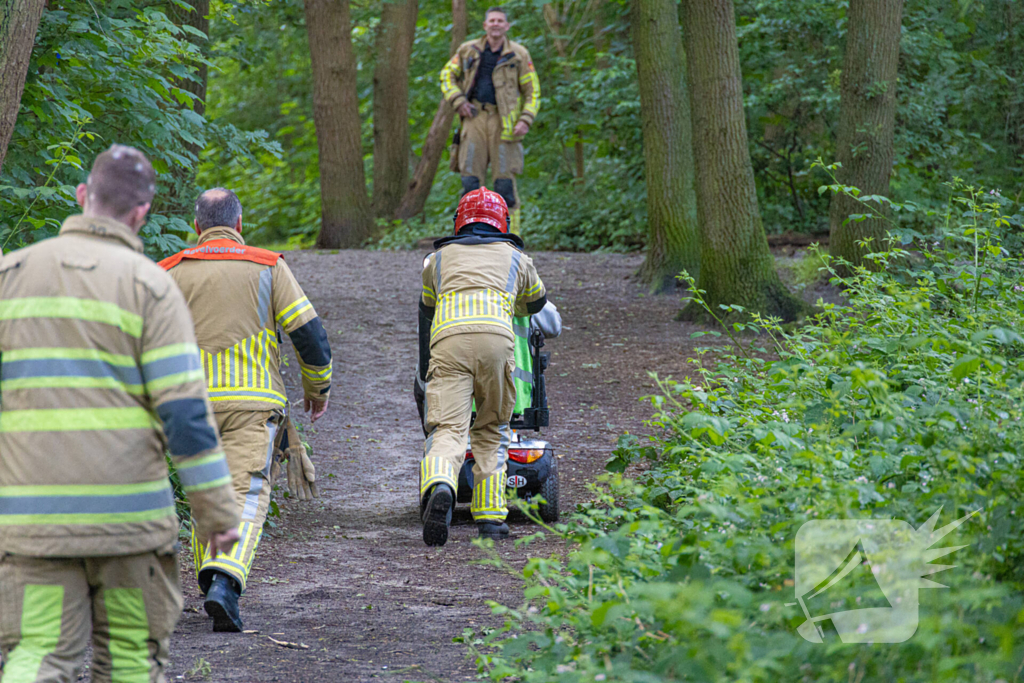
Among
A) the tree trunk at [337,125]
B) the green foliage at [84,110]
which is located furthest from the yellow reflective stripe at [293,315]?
the tree trunk at [337,125]

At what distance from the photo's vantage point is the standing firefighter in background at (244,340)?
467 centimetres

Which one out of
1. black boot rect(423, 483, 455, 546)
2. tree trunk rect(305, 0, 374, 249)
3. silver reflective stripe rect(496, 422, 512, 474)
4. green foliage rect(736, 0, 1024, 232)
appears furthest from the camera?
tree trunk rect(305, 0, 374, 249)

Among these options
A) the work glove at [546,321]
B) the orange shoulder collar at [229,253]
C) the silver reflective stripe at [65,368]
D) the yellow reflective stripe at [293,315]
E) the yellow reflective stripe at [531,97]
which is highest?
the yellow reflective stripe at [531,97]

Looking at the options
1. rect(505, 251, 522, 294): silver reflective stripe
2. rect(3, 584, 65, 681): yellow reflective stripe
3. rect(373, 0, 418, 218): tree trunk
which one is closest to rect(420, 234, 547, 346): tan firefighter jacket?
rect(505, 251, 522, 294): silver reflective stripe

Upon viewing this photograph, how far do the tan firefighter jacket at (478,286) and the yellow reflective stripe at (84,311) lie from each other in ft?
9.67

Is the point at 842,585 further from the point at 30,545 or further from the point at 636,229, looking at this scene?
the point at 636,229

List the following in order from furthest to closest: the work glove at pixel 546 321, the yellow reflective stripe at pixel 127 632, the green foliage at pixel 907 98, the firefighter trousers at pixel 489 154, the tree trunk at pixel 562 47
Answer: the tree trunk at pixel 562 47
the firefighter trousers at pixel 489 154
the green foliage at pixel 907 98
the work glove at pixel 546 321
the yellow reflective stripe at pixel 127 632

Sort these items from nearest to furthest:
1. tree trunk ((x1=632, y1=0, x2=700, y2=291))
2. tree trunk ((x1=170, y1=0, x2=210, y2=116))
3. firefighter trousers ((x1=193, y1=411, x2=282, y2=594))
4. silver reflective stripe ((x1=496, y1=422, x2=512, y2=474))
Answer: firefighter trousers ((x1=193, y1=411, x2=282, y2=594))
silver reflective stripe ((x1=496, y1=422, x2=512, y2=474))
tree trunk ((x1=170, y1=0, x2=210, y2=116))
tree trunk ((x1=632, y1=0, x2=700, y2=291))

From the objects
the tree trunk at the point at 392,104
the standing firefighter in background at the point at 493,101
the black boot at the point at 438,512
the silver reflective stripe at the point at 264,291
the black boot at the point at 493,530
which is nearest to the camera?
the silver reflective stripe at the point at 264,291

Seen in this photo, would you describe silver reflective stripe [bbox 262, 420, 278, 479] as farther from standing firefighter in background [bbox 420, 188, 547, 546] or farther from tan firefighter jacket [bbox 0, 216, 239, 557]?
tan firefighter jacket [bbox 0, 216, 239, 557]

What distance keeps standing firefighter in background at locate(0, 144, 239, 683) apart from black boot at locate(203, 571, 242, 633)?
4.70ft

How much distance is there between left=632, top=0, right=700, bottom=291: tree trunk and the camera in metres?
13.2

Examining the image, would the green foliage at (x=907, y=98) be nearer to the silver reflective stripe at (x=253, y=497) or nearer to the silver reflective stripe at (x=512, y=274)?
the silver reflective stripe at (x=512, y=274)

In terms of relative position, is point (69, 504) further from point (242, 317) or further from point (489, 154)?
point (489, 154)
